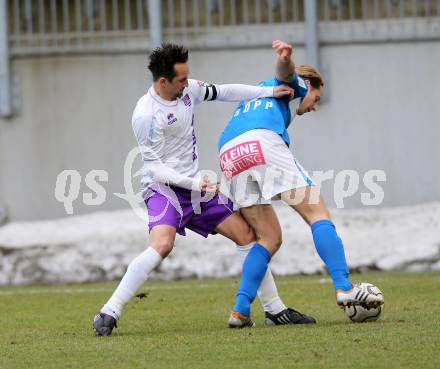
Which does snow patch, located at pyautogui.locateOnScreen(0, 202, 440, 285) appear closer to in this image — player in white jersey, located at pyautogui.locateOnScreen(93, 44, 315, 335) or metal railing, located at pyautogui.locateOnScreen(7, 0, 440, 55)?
metal railing, located at pyautogui.locateOnScreen(7, 0, 440, 55)

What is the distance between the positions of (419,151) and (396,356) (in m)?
6.77

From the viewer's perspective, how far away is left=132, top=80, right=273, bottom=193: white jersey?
753cm

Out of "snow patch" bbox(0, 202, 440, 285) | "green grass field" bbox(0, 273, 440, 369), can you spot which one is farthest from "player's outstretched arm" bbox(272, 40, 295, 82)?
"snow patch" bbox(0, 202, 440, 285)

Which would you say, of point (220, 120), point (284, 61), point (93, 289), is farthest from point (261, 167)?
point (220, 120)

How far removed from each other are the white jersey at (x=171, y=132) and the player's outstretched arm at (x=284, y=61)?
0.15 m

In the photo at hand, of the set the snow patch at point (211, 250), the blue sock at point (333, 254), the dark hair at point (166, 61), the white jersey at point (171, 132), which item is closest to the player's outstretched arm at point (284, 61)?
the white jersey at point (171, 132)

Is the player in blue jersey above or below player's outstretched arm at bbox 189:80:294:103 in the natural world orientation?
below

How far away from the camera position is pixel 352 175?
12.8m

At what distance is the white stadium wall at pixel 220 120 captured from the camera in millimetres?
12680

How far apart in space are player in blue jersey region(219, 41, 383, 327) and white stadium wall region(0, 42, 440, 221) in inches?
191

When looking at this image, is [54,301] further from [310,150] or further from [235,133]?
[310,150]

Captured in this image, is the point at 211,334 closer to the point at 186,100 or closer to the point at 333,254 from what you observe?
the point at 333,254

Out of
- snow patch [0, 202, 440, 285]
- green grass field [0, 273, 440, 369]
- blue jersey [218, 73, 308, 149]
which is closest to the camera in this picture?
green grass field [0, 273, 440, 369]

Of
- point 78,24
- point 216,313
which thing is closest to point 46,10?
point 78,24
